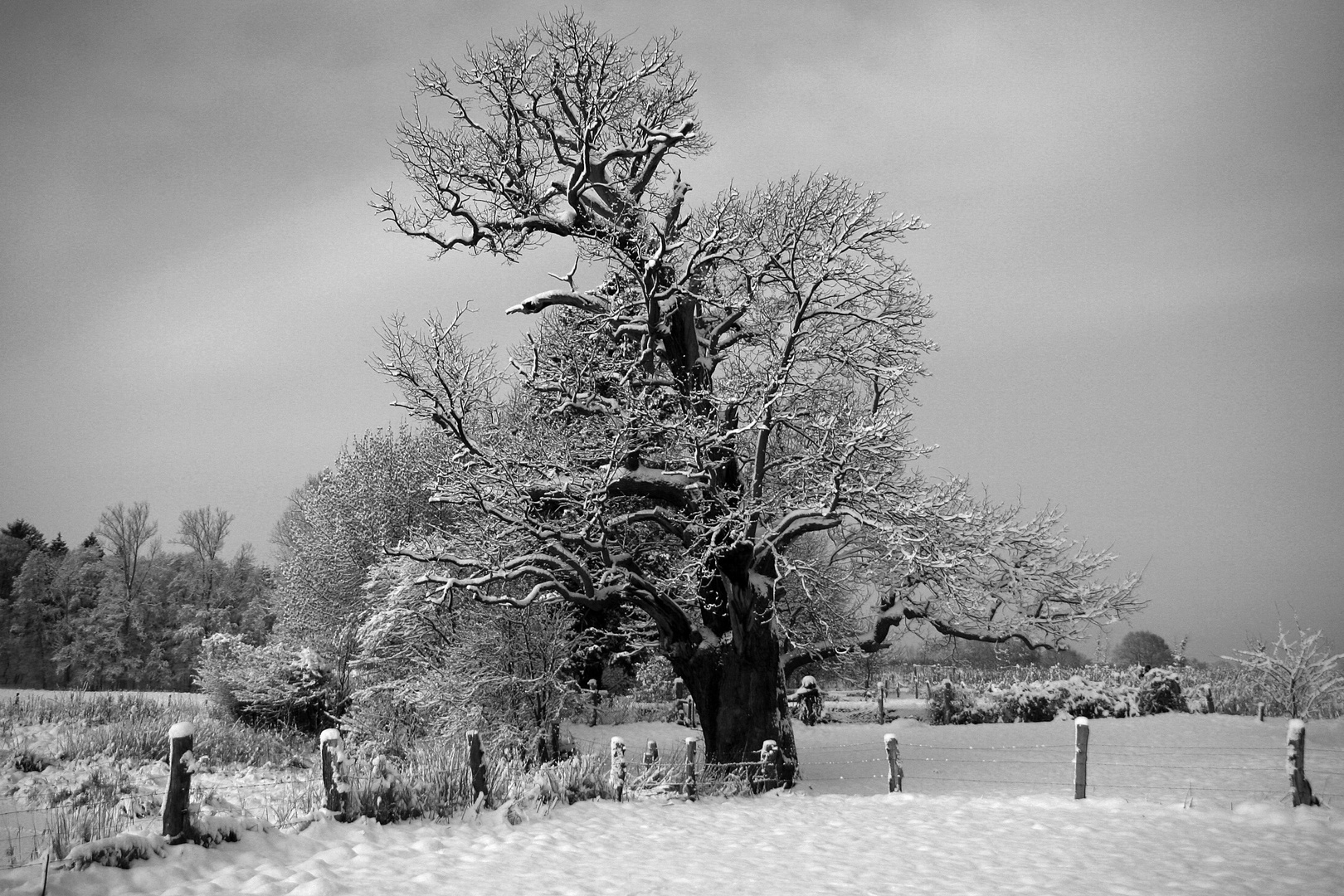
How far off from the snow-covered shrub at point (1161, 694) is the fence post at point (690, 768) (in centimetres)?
2065

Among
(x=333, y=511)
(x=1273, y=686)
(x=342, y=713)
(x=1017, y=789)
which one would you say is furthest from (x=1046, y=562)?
(x=333, y=511)

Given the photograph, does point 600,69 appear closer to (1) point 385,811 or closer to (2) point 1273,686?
(1) point 385,811

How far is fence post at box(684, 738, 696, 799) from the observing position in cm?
1140

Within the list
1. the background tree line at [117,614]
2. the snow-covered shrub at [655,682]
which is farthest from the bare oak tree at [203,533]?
the snow-covered shrub at [655,682]

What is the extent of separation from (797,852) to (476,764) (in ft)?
11.6

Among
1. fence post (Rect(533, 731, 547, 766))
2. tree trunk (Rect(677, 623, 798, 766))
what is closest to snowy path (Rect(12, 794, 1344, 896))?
tree trunk (Rect(677, 623, 798, 766))

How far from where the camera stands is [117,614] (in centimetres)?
3981

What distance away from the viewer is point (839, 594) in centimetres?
1989

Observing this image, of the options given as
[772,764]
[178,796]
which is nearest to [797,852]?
[772,764]

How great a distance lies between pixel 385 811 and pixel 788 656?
28.6ft

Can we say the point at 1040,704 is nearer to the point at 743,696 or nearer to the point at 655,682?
the point at 655,682

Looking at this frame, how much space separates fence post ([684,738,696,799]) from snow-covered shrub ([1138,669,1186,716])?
20.6 meters

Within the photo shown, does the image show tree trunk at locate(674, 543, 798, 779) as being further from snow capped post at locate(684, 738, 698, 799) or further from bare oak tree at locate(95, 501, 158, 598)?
bare oak tree at locate(95, 501, 158, 598)

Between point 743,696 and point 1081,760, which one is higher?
point 743,696
